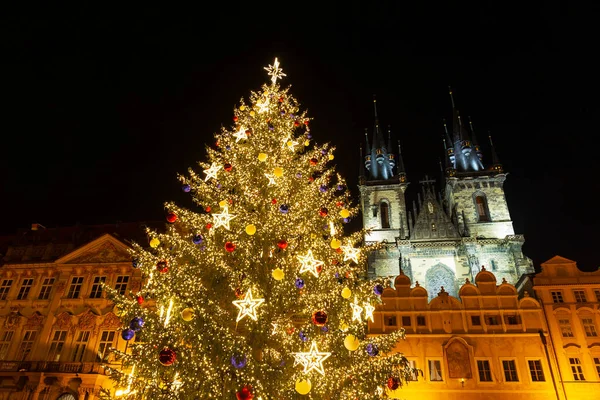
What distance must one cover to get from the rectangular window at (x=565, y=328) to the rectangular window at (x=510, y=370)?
2987 millimetres

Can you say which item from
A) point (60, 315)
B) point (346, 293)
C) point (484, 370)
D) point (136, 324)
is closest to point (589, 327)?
point (484, 370)

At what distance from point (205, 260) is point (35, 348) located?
1664cm

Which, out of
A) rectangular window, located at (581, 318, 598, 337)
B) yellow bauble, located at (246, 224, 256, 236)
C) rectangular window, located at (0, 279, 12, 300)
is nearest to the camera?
yellow bauble, located at (246, 224, 256, 236)

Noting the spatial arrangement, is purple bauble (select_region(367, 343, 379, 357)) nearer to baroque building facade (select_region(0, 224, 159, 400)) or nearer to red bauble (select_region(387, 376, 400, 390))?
red bauble (select_region(387, 376, 400, 390))

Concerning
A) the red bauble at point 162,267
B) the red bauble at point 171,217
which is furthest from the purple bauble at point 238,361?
the red bauble at point 171,217

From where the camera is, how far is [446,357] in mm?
17672

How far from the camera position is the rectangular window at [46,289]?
22.0 meters

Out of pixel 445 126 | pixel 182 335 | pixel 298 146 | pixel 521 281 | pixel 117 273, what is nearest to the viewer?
pixel 182 335

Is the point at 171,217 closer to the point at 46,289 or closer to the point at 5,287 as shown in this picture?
the point at 46,289

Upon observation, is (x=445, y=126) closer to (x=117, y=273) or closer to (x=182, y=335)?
(x=117, y=273)

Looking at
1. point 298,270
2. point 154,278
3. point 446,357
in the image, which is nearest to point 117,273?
point 154,278

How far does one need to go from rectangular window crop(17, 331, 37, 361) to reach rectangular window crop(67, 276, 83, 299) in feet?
7.99

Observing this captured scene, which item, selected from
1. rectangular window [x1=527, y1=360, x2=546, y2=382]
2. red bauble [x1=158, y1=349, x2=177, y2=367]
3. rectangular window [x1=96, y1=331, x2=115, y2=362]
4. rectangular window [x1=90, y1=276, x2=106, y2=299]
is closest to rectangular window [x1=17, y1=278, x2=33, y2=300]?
rectangular window [x1=90, y1=276, x2=106, y2=299]

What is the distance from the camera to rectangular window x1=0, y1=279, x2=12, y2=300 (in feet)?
74.0
